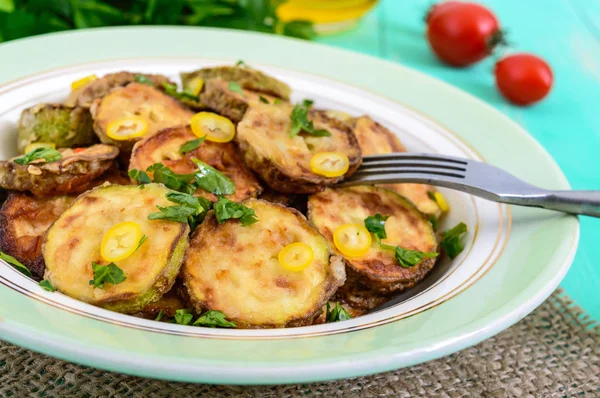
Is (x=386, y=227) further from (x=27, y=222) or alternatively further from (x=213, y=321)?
(x=27, y=222)

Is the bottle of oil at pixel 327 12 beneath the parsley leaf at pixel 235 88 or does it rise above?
beneath

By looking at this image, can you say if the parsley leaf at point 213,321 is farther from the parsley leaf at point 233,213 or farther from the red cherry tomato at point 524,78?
the red cherry tomato at point 524,78

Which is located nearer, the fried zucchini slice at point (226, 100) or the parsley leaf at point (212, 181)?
the parsley leaf at point (212, 181)

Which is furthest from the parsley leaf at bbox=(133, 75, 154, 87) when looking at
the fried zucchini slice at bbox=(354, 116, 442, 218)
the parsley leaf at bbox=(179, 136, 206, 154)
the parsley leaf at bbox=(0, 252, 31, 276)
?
the parsley leaf at bbox=(0, 252, 31, 276)

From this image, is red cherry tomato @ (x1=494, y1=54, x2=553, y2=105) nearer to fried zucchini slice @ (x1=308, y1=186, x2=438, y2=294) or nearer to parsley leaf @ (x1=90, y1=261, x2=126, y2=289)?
fried zucchini slice @ (x1=308, y1=186, x2=438, y2=294)

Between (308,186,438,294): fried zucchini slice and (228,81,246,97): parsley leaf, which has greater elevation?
(228,81,246,97): parsley leaf

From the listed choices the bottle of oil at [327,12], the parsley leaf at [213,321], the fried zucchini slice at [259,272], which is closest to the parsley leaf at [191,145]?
the fried zucchini slice at [259,272]

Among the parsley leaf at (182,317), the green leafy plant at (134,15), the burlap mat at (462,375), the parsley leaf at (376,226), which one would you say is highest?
the parsley leaf at (182,317)
